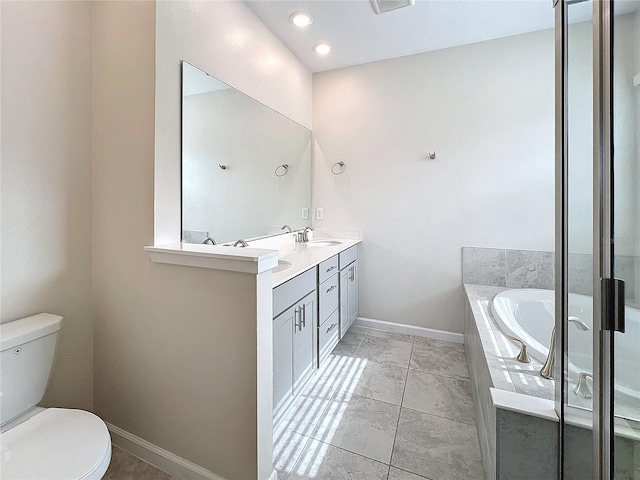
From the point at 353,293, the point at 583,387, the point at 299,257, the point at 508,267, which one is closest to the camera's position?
the point at 583,387

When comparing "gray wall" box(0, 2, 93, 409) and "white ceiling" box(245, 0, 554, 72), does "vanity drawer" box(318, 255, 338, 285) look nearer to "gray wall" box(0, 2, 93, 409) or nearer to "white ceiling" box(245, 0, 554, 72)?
"gray wall" box(0, 2, 93, 409)

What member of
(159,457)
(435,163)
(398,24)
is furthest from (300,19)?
(159,457)

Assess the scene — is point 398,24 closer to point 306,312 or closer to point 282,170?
point 282,170

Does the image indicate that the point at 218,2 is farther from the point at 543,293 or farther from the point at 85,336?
the point at 543,293

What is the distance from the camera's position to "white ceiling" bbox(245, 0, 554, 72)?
6.89 ft

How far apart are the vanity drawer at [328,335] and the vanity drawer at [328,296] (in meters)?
0.06

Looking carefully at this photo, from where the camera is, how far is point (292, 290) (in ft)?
5.55

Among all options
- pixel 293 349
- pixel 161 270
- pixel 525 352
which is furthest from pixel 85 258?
pixel 525 352

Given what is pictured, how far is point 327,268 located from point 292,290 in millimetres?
564

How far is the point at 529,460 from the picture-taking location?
1.13 metres

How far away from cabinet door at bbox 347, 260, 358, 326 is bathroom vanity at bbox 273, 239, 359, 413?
2cm

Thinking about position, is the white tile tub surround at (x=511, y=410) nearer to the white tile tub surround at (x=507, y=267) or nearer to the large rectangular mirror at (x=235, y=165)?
the white tile tub surround at (x=507, y=267)

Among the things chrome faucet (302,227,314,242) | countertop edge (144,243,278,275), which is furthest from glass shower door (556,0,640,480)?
chrome faucet (302,227,314,242)

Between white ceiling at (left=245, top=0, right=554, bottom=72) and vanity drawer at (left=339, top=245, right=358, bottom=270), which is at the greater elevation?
white ceiling at (left=245, top=0, right=554, bottom=72)
